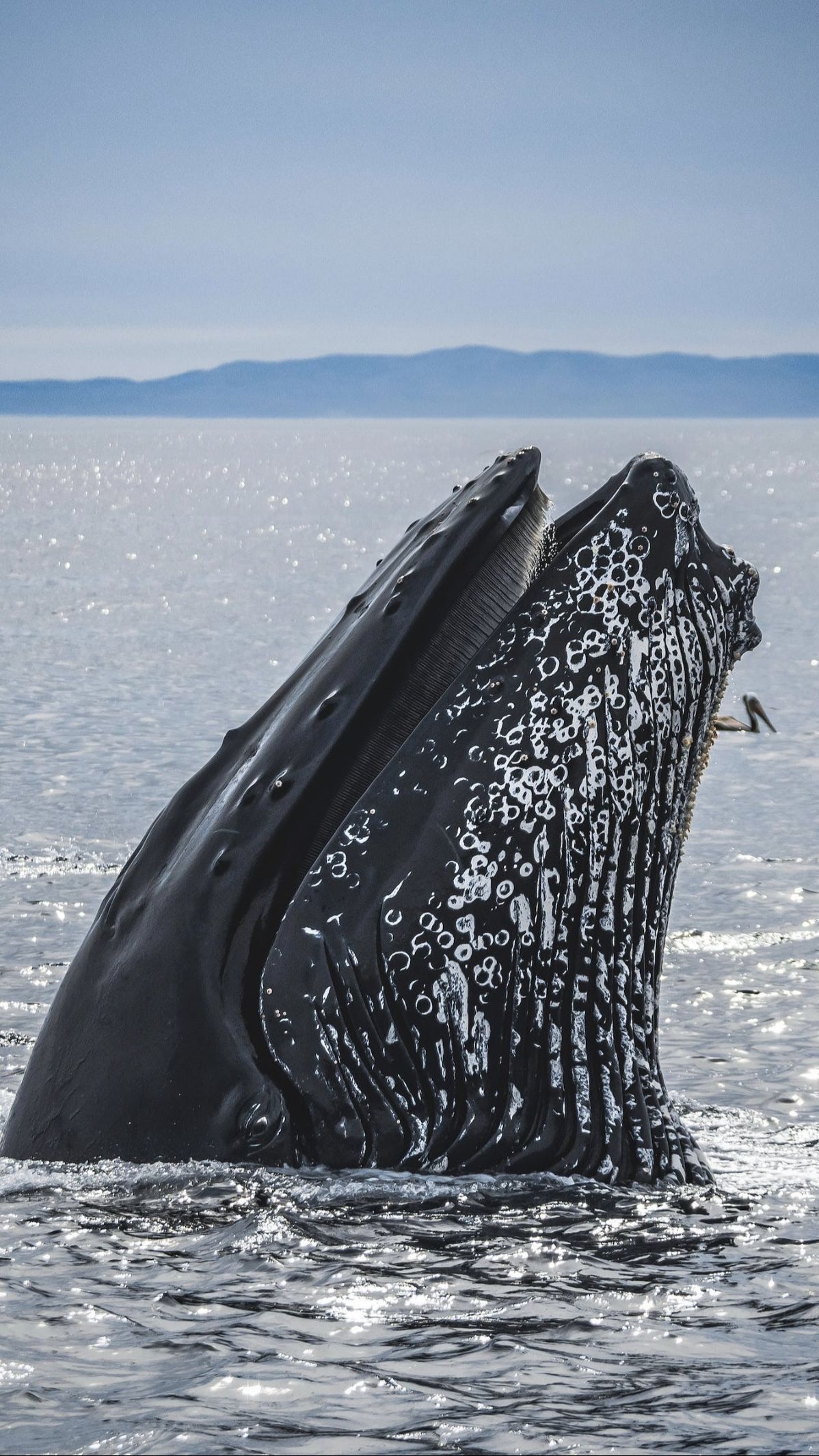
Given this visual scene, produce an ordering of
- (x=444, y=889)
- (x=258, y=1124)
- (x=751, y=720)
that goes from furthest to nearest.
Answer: (x=751, y=720) < (x=444, y=889) < (x=258, y=1124)

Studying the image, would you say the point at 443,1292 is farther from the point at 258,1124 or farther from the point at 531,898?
the point at 531,898

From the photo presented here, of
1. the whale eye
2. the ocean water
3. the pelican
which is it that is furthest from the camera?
the pelican

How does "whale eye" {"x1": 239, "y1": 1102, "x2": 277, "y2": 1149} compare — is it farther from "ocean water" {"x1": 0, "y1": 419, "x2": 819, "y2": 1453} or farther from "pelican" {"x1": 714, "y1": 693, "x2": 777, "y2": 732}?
"pelican" {"x1": 714, "y1": 693, "x2": 777, "y2": 732}

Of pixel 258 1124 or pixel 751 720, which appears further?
pixel 751 720

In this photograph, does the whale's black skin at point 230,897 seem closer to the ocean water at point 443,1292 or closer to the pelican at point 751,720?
the ocean water at point 443,1292

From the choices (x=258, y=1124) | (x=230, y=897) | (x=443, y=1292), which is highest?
(x=230, y=897)

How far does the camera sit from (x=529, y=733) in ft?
15.0

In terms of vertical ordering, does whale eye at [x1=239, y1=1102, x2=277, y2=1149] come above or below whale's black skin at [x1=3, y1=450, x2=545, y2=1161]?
below

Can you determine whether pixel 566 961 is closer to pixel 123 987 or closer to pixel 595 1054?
pixel 595 1054

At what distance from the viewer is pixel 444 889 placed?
4453 millimetres

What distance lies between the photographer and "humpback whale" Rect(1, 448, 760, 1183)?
14.4 feet

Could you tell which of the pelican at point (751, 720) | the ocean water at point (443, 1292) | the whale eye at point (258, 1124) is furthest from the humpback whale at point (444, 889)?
the pelican at point (751, 720)

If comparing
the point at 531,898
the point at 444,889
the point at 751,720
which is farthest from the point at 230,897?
the point at 751,720

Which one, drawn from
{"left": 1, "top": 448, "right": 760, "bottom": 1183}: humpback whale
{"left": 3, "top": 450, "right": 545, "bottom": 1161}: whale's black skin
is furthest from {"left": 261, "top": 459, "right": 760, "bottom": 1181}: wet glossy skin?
{"left": 3, "top": 450, "right": 545, "bottom": 1161}: whale's black skin
